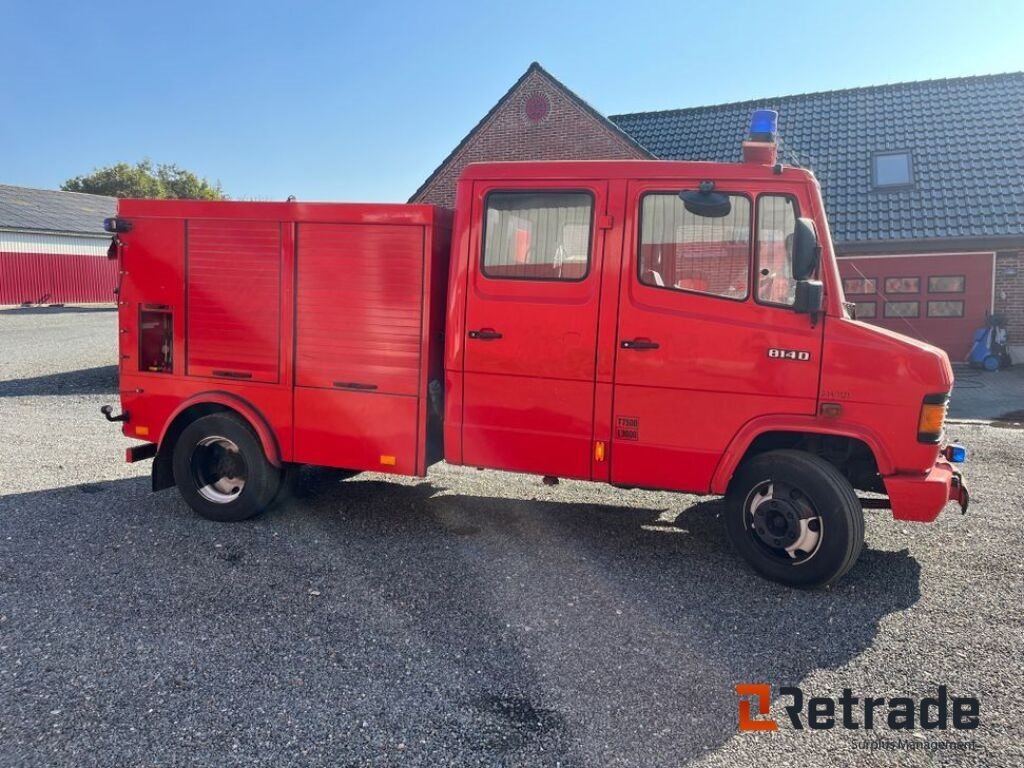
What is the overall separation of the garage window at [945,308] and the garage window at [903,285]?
0.46 meters

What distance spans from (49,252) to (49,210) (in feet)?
13.8

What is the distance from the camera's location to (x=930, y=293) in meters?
16.6

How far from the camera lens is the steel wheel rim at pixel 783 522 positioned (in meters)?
4.80

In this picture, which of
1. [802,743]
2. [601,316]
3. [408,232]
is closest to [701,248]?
[601,316]

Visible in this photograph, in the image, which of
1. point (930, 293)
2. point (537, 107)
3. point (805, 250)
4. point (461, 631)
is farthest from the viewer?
point (537, 107)

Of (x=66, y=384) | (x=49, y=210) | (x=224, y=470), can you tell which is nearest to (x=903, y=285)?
(x=224, y=470)

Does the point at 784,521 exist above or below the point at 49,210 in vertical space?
below

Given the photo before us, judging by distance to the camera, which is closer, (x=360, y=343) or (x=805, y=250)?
(x=805, y=250)

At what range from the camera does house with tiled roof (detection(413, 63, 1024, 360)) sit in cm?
1606

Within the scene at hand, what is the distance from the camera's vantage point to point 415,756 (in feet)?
10.1

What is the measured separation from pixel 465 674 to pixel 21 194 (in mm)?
45278

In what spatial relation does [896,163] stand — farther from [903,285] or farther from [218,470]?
[218,470]

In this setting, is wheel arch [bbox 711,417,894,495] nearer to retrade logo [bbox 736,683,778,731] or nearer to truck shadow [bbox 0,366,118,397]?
retrade logo [bbox 736,683,778,731]

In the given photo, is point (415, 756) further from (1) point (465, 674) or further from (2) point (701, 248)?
(2) point (701, 248)
